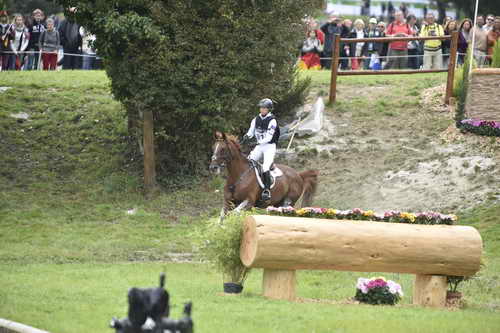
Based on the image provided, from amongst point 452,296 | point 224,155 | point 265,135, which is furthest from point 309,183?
point 452,296

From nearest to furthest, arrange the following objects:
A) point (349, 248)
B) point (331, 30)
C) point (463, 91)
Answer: point (349, 248) < point (463, 91) < point (331, 30)

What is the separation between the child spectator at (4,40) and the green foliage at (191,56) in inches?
318

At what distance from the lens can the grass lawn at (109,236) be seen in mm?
12125

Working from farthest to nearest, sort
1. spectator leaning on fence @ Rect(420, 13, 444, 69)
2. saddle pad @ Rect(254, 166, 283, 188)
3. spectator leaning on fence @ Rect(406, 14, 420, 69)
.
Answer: spectator leaning on fence @ Rect(406, 14, 420, 69) → spectator leaning on fence @ Rect(420, 13, 444, 69) → saddle pad @ Rect(254, 166, 283, 188)

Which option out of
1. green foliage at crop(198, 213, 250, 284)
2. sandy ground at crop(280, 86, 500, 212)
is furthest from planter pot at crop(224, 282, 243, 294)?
sandy ground at crop(280, 86, 500, 212)

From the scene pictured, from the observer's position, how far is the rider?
20438 millimetres

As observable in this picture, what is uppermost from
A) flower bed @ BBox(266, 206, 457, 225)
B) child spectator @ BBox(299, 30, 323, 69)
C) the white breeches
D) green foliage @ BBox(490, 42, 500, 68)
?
green foliage @ BBox(490, 42, 500, 68)

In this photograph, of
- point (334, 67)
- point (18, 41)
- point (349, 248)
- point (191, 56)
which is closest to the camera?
point (349, 248)

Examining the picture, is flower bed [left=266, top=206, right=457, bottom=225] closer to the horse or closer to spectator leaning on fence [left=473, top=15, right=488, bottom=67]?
the horse

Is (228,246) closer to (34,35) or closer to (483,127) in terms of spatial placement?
(483,127)

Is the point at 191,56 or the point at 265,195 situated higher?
the point at 191,56

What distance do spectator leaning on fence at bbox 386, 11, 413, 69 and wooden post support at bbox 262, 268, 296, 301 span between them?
18702mm

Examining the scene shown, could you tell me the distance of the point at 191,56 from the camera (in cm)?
2486

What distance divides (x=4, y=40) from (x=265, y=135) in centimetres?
1477
